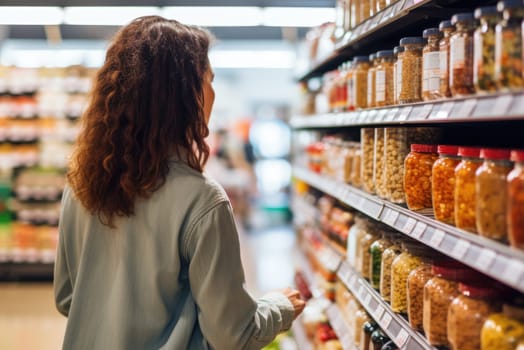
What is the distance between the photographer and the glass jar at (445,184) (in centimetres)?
193

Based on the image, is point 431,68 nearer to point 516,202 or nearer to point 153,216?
point 516,202

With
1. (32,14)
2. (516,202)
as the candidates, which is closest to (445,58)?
(516,202)

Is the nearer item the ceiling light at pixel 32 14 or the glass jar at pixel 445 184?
the glass jar at pixel 445 184

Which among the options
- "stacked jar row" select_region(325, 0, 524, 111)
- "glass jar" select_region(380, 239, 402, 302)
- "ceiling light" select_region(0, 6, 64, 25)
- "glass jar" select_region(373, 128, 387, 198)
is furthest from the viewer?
"ceiling light" select_region(0, 6, 64, 25)

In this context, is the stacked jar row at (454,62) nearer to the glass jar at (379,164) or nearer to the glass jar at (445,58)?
the glass jar at (445,58)

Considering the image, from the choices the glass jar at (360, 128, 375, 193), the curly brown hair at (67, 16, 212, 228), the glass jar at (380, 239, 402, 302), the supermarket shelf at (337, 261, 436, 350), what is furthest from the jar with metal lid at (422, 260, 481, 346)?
the glass jar at (360, 128, 375, 193)

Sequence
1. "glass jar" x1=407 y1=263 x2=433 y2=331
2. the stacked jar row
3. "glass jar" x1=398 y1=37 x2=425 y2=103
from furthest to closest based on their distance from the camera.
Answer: "glass jar" x1=398 y1=37 x2=425 y2=103 < "glass jar" x1=407 y1=263 x2=433 y2=331 < the stacked jar row

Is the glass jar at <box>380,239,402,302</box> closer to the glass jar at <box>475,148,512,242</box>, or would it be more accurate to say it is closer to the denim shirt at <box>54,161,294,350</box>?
the denim shirt at <box>54,161,294,350</box>

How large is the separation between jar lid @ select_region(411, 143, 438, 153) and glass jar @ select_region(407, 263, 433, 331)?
0.37 meters

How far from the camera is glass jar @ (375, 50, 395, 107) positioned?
2592 mm

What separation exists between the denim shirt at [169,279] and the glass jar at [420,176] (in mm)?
630

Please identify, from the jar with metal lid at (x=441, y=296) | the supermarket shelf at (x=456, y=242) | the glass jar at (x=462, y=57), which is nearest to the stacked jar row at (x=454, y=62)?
the glass jar at (x=462, y=57)

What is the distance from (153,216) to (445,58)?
3.06ft

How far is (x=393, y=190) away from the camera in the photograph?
8.16 ft
